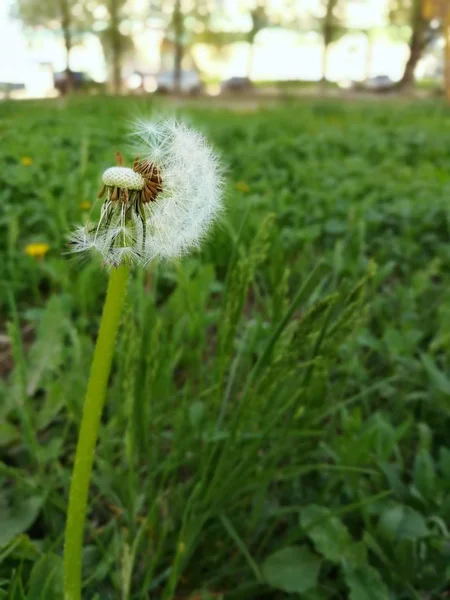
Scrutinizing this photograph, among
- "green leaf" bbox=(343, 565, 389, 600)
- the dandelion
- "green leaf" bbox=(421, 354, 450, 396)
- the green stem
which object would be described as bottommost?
"green leaf" bbox=(343, 565, 389, 600)

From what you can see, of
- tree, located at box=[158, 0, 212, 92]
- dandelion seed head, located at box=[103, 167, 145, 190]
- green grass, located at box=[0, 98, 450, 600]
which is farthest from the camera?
tree, located at box=[158, 0, 212, 92]

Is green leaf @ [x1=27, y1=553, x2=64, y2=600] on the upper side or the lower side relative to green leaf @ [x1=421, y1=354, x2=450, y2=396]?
lower

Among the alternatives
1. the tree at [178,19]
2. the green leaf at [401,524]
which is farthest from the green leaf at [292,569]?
the tree at [178,19]

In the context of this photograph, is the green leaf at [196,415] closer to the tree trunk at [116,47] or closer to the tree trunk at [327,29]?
the tree trunk at [116,47]

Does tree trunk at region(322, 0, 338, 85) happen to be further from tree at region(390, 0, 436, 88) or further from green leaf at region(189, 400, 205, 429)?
green leaf at region(189, 400, 205, 429)

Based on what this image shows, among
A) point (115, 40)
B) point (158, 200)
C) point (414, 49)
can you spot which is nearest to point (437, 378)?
point (158, 200)

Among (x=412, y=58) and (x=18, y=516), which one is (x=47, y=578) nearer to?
(x=18, y=516)

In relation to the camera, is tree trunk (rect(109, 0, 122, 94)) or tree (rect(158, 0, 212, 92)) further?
→ tree (rect(158, 0, 212, 92))

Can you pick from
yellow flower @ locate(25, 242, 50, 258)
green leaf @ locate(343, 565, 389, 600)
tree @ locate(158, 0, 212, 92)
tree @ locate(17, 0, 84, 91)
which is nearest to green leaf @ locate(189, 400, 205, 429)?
green leaf @ locate(343, 565, 389, 600)
